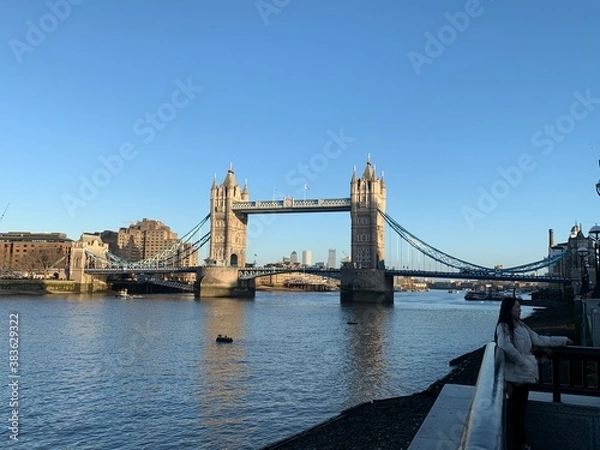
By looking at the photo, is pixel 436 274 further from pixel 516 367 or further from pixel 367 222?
pixel 516 367

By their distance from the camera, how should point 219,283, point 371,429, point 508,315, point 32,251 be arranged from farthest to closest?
1. point 32,251
2. point 219,283
3. point 371,429
4. point 508,315

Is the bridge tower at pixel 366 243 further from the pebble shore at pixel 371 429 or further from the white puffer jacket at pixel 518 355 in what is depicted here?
the white puffer jacket at pixel 518 355

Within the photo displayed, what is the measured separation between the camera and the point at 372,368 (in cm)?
1975

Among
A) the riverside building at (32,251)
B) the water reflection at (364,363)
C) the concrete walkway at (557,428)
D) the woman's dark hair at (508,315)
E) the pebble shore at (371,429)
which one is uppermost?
the riverside building at (32,251)

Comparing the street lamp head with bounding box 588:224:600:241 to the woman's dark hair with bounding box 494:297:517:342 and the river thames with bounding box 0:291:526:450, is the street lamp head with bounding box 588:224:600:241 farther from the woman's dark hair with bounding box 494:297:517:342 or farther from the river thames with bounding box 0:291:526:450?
the woman's dark hair with bounding box 494:297:517:342

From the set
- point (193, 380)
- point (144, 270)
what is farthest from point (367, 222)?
point (193, 380)

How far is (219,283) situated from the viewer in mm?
83000

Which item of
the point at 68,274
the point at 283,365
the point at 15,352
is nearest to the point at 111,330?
the point at 15,352

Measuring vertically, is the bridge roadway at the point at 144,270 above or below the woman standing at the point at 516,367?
above

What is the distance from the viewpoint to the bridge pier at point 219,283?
82750 mm

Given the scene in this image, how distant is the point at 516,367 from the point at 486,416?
2441 millimetres

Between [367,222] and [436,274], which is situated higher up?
[367,222]

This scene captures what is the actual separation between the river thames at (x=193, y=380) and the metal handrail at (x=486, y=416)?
8.36m

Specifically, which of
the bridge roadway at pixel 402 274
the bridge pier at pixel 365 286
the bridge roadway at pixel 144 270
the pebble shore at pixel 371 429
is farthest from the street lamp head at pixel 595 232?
the bridge roadway at pixel 144 270
